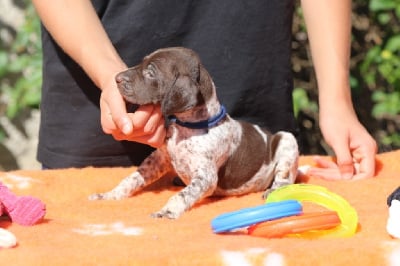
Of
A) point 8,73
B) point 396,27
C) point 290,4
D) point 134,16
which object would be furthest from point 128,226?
point 396,27

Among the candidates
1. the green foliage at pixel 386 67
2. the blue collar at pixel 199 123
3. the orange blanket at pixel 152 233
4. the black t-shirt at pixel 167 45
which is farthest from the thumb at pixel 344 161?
the green foliage at pixel 386 67

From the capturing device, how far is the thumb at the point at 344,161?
3.26m

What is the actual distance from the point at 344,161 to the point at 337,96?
1.01 ft

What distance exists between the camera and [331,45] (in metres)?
3.49

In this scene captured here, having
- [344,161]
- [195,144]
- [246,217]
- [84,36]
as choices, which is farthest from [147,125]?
[344,161]

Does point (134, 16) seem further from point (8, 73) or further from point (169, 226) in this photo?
point (8, 73)

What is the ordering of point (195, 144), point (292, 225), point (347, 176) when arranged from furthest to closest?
point (347, 176)
point (195, 144)
point (292, 225)

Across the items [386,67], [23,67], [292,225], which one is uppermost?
[292,225]

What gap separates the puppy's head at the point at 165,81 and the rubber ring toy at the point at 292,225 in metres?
0.62

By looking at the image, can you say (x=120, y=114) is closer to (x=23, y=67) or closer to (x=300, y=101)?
(x=23, y=67)

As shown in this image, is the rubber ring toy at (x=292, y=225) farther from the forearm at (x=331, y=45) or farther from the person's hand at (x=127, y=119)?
the forearm at (x=331, y=45)

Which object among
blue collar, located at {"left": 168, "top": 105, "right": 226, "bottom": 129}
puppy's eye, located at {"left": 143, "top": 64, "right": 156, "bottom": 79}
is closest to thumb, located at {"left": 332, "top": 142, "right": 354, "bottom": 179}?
blue collar, located at {"left": 168, "top": 105, "right": 226, "bottom": 129}

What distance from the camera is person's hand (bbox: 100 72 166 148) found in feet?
8.76

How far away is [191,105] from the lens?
2.78m
